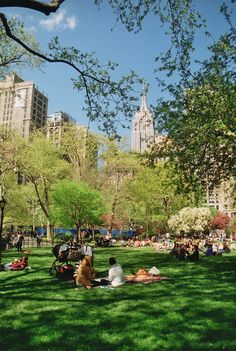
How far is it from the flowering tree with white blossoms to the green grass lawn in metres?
49.8

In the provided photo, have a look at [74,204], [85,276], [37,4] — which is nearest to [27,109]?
[74,204]

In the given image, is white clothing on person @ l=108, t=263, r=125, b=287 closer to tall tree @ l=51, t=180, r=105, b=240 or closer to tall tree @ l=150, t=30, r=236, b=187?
tall tree @ l=150, t=30, r=236, b=187

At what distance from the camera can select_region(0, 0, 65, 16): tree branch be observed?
26.2 ft

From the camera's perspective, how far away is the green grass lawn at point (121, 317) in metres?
6.75

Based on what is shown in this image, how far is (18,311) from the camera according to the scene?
365 inches

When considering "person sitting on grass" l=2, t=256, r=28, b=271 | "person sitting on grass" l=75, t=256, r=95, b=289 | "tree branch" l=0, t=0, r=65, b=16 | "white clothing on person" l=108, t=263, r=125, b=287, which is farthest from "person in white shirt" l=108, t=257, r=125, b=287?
"tree branch" l=0, t=0, r=65, b=16

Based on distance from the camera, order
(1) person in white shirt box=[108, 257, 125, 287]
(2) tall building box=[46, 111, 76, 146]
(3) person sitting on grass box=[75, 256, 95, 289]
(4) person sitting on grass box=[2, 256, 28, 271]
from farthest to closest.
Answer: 1. (2) tall building box=[46, 111, 76, 146]
2. (4) person sitting on grass box=[2, 256, 28, 271]
3. (1) person in white shirt box=[108, 257, 125, 287]
4. (3) person sitting on grass box=[75, 256, 95, 289]

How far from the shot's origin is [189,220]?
64812 mm

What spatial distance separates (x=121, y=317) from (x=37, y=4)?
7.42 metres

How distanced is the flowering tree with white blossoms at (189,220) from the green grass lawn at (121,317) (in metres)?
49.8

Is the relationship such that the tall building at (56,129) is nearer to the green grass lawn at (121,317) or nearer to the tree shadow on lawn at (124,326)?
the green grass lawn at (121,317)

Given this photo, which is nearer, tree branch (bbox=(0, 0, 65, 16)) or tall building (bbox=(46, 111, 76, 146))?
tree branch (bbox=(0, 0, 65, 16))

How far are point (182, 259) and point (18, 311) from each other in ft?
54.2

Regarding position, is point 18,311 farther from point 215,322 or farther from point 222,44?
point 222,44
